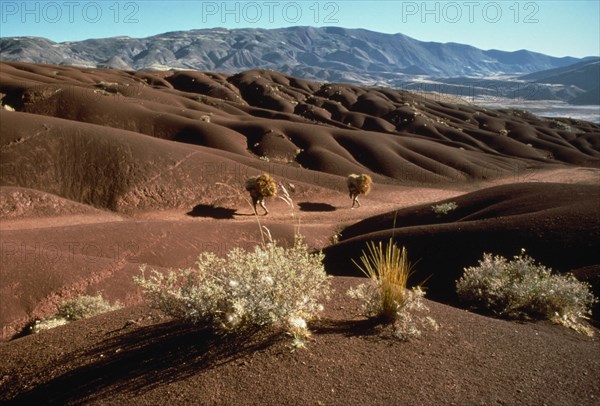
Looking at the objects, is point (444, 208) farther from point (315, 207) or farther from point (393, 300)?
point (393, 300)

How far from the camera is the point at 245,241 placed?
1970cm

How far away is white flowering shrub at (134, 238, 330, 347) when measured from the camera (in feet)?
15.8

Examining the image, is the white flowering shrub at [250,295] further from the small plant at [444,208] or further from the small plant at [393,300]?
the small plant at [444,208]

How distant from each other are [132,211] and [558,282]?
2394 cm

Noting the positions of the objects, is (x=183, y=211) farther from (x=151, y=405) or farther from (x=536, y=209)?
(x=151, y=405)

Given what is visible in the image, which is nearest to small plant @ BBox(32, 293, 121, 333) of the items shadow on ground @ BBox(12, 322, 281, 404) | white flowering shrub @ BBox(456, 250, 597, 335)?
shadow on ground @ BBox(12, 322, 281, 404)

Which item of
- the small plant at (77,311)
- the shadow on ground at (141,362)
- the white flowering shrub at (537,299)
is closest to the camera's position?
the shadow on ground at (141,362)

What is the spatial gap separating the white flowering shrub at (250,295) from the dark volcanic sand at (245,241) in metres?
0.29

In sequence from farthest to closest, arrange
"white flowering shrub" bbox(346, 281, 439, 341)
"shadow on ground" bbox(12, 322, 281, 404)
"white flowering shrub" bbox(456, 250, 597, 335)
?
"white flowering shrub" bbox(456, 250, 597, 335) < "white flowering shrub" bbox(346, 281, 439, 341) < "shadow on ground" bbox(12, 322, 281, 404)

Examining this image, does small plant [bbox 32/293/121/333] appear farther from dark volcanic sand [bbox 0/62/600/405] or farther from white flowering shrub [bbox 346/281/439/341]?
white flowering shrub [bbox 346/281/439/341]

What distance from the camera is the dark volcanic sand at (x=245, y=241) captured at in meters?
4.61

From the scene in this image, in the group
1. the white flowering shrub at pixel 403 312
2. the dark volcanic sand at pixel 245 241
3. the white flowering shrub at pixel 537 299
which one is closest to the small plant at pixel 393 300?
the white flowering shrub at pixel 403 312

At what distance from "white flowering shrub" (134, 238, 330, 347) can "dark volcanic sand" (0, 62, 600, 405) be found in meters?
0.29

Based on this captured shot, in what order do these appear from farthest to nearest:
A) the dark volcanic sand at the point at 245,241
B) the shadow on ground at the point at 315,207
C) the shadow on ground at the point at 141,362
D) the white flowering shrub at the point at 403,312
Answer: the shadow on ground at the point at 315,207
the white flowering shrub at the point at 403,312
the dark volcanic sand at the point at 245,241
the shadow on ground at the point at 141,362
